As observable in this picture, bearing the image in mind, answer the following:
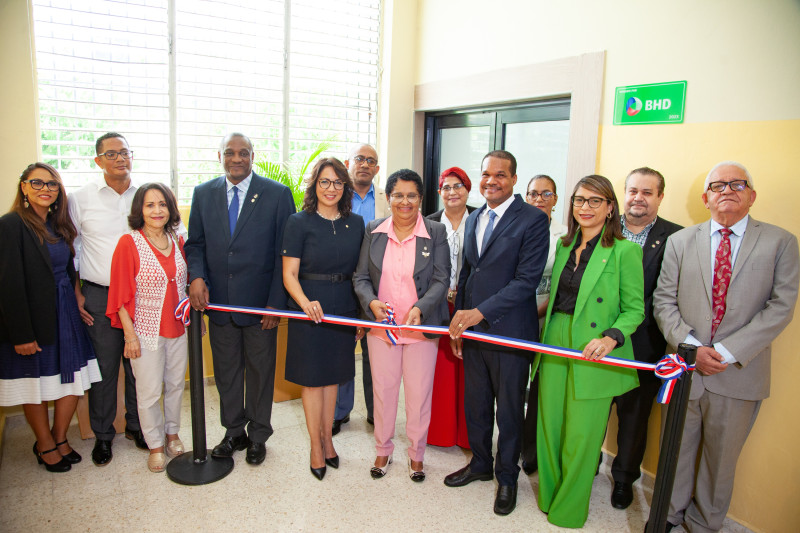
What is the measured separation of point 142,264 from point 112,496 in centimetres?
132

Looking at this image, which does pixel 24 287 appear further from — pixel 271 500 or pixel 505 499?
pixel 505 499

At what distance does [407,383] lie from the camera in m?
3.21

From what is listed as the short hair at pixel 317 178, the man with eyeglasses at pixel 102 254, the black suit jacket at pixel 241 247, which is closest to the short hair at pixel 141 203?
the black suit jacket at pixel 241 247

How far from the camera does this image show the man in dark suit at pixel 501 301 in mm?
2881

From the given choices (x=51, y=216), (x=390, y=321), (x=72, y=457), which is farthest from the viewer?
(x=72, y=457)

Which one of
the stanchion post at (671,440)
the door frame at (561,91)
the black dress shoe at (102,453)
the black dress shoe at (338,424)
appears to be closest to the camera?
the stanchion post at (671,440)

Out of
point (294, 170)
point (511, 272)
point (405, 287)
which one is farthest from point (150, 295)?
point (294, 170)

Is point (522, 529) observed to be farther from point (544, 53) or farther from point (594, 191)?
point (544, 53)

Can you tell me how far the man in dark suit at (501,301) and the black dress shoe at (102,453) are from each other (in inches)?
90.1

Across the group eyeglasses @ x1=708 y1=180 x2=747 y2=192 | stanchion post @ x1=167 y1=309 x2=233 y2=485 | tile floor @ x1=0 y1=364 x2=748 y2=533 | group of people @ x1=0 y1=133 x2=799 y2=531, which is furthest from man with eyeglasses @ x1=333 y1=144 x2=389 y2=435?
eyeglasses @ x1=708 y1=180 x2=747 y2=192

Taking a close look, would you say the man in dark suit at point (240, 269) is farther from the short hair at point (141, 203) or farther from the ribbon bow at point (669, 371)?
the ribbon bow at point (669, 371)

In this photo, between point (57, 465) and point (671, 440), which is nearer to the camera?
point (671, 440)

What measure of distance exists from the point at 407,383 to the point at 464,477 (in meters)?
0.68

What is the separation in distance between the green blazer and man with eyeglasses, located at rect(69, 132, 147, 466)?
2.74m
